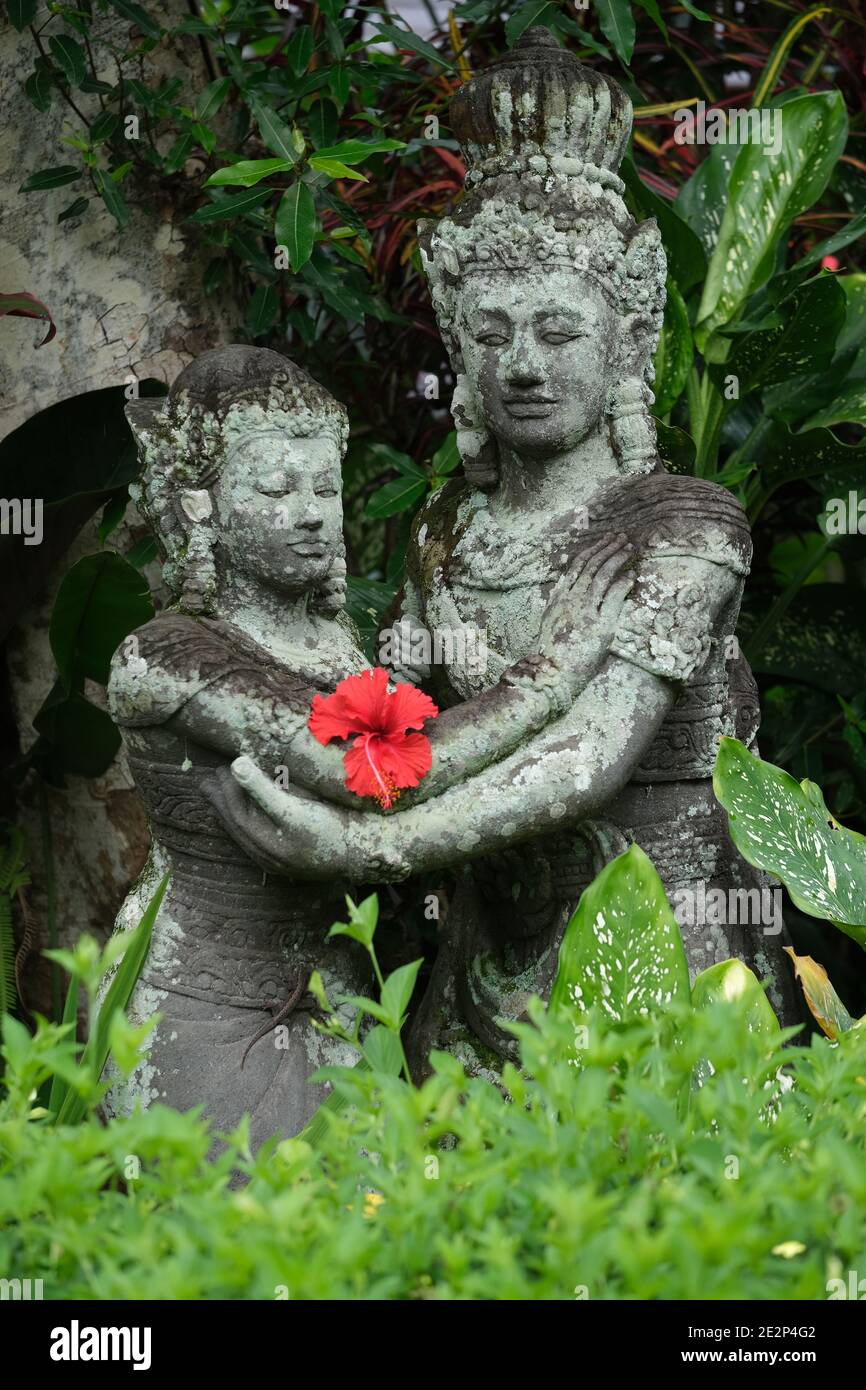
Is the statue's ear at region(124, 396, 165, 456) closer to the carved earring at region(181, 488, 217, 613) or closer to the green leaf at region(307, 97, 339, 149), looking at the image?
the carved earring at region(181, 488, 217, 613)

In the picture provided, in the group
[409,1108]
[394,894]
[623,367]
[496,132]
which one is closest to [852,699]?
[394,894]

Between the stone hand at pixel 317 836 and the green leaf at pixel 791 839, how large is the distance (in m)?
0.51

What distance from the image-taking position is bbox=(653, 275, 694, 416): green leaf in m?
3.50

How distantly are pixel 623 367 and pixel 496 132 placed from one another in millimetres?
422

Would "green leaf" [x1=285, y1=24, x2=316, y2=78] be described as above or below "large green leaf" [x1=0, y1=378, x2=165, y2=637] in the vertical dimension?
above

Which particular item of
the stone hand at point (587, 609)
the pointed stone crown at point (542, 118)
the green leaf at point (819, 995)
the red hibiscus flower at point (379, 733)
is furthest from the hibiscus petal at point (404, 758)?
the pointed stone crown at point (542, 118)

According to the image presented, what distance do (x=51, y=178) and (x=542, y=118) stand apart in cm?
129

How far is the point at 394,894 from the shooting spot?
379 centimetres

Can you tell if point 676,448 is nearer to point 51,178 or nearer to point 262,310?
point 262,310

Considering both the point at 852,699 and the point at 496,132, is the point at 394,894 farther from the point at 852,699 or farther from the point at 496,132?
the point at 496,132

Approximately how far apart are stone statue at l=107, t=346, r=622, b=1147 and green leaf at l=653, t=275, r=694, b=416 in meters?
1.05

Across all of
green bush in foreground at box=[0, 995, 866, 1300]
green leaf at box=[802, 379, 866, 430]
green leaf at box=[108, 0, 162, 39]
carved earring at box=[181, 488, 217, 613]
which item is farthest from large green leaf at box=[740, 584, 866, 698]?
green bush in foreground at box=[0, 995, 866, 1300]

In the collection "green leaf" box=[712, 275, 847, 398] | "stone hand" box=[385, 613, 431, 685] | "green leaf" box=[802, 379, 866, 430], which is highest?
"green leaf" box=[712, 275, 847, 398]

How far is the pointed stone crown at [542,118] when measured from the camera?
266 cm
